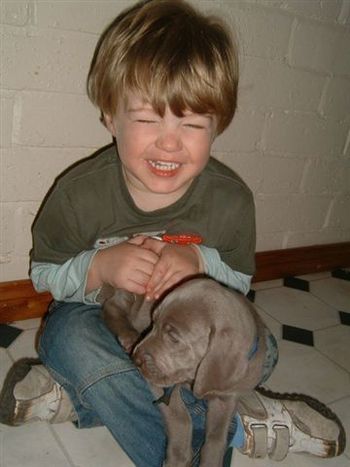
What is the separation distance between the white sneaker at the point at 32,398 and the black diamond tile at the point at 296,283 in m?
1.64

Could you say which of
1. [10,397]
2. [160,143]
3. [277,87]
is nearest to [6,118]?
[160,143]

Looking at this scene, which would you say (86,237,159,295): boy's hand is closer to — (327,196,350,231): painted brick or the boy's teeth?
the boy's teeth

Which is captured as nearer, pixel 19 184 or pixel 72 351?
pixel 72 351

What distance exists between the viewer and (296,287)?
2840mm

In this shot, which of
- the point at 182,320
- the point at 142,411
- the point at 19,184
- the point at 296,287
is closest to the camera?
the point at 182,320

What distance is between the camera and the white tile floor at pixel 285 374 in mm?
1516

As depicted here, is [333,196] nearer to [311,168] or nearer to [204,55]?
[311,168]

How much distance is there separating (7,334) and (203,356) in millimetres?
1089

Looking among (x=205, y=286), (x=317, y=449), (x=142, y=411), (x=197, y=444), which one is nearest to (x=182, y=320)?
(x=205, y=286)

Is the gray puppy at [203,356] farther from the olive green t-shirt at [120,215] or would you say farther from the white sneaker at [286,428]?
the olive green t-shirt at [120,215]

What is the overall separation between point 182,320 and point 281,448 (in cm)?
71

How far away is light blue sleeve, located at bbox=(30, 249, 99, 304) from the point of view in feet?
5.09

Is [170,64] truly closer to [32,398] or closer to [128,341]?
[128,341]

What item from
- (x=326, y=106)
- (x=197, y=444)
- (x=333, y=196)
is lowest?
(x=197, y=444)
